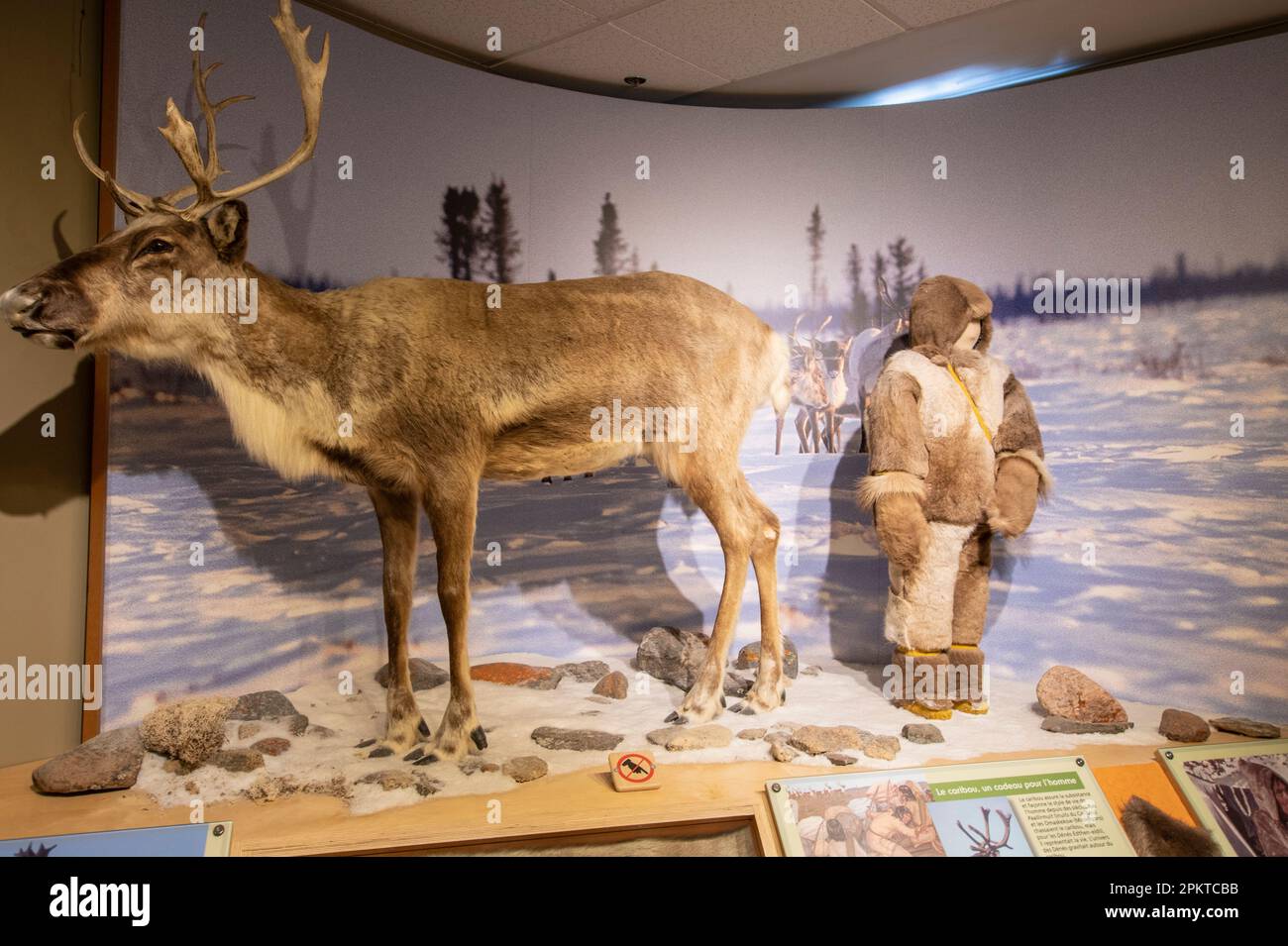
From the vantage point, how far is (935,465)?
4.02m

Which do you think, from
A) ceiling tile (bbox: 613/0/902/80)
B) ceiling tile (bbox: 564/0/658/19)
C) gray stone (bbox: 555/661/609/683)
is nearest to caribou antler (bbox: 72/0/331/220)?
ceiling tile (bbox: 564/0/658/19)

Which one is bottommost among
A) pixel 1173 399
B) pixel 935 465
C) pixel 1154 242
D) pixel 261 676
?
pixel 261 676

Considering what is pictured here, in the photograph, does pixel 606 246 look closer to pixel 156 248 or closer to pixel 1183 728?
pixel 156 248

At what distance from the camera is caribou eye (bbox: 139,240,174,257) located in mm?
3102

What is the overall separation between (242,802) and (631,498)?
2.22 metres

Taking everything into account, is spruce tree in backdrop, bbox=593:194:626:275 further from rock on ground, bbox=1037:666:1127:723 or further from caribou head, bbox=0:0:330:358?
rock on ground, bbox=1037:666:1127:723

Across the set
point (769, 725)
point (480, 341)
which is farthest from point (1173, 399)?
point (480, 341)

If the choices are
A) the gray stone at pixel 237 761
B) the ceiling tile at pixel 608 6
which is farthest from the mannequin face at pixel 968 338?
the gray stone at pixel 237 761

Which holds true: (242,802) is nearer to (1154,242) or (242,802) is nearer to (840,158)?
(840,158)

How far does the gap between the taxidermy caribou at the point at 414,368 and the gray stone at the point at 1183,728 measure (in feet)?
6.14

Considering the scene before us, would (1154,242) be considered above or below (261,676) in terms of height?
above

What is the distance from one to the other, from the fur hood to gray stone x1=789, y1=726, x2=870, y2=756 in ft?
5.44

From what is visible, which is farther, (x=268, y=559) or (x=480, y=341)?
(x=268, y=559)

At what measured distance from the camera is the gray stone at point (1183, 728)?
3904mm
